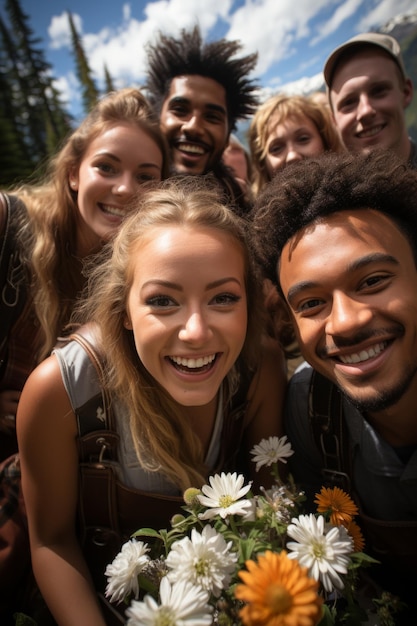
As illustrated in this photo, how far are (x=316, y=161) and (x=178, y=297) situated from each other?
38.3 inches

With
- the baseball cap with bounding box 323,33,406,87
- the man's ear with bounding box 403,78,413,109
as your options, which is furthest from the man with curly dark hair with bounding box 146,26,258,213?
the man's ear with bounding box 403,78,413,109

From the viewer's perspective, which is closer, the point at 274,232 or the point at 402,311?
the point at 402,311

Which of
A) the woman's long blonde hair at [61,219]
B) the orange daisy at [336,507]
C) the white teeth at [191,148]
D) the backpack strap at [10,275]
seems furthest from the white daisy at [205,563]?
the white teeth at [191,148]

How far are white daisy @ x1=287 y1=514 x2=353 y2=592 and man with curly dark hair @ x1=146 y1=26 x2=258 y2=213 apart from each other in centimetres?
287

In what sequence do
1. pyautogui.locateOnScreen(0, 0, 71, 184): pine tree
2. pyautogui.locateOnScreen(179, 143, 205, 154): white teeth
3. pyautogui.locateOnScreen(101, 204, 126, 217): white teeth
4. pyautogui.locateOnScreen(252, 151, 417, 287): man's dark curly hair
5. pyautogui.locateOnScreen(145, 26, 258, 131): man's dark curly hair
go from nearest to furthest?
pyautogui.locateOnScreen(252, 151, 417, 287): man's dark curly hair
pyautogui.locateOnScreen(101, 204, 126, 217): white teeth
pyautogui.locateOnScreen(179, 143, 205, 154): white teeth
pyautogui.locateOnScreen(145, 26, 258, 131): man's dark curly hair
pyautogui.locateOnScreen(0, 0, 71, 184): pine tree

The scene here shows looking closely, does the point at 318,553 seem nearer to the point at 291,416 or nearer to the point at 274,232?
the point at 291,416

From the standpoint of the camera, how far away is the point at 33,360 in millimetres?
2580

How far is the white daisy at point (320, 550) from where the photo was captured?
0.90 m

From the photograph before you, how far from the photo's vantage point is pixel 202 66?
3.76m

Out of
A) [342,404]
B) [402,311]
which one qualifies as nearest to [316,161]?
[402,311]

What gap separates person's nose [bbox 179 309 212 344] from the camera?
154 centimetres

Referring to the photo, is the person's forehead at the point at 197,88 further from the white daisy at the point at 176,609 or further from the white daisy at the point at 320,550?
the white daisy at the point at 176,609

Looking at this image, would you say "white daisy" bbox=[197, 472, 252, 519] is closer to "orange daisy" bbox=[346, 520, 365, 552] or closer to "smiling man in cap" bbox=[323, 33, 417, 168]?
"orange daisy" bbox=[346, 520, 365, 552]

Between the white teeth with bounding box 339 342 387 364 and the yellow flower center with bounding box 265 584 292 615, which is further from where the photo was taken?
the white teeth with bounding box 339 342 387 364
